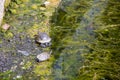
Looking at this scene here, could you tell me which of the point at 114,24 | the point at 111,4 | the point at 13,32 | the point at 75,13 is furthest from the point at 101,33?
the point at 13,32

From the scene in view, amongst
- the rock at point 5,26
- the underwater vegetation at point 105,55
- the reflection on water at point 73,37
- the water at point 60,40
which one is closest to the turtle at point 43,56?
the water at point 60,40

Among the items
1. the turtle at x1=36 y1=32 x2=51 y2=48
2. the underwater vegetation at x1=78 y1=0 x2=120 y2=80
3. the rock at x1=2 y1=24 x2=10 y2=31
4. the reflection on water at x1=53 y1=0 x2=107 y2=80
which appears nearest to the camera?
the underwater vegetation at x1=78 y1=0 x2=120 y2=80

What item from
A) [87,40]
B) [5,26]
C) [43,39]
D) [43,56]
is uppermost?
[5,26]

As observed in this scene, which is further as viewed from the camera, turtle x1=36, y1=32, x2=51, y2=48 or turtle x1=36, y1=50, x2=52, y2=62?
Result: turtle x1=36, y1=32, x2=51, y2=48

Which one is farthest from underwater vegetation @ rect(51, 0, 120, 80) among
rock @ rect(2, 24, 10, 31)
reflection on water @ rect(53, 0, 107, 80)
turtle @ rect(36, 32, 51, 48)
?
rock @ rect(2, 24, 10, 31)

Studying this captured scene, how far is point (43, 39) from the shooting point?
5879 millimetres

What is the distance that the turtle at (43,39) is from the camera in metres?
5.88

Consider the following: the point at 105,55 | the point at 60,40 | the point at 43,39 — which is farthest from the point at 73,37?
the point at 105,55

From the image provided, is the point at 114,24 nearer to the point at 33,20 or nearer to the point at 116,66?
the point at 116,66

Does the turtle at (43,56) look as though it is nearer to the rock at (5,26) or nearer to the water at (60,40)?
the water at (60,40)

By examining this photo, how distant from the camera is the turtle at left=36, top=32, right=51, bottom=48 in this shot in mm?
5883

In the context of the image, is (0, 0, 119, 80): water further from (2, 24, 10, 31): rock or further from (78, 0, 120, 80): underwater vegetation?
(2, 24, 10, 31): rock

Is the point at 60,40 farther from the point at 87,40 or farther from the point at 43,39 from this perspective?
the point at 87,40

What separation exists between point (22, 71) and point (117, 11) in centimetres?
364
